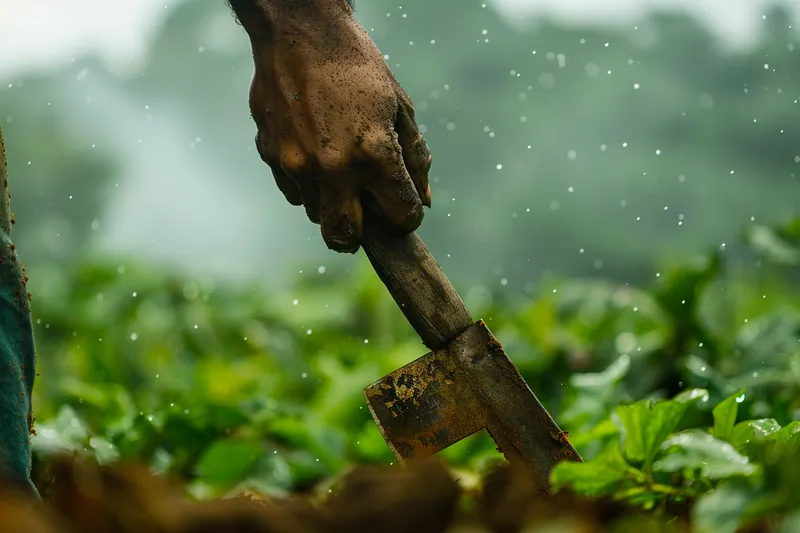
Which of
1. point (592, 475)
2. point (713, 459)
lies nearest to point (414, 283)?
point (592, 475)

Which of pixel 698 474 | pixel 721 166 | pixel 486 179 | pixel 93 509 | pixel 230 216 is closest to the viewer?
pixel 93 509

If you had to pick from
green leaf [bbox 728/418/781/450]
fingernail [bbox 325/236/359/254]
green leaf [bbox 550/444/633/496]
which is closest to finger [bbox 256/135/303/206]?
fingernail [bbox 325/236/359/254]

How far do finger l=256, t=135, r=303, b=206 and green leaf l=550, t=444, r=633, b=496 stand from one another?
0.62 m

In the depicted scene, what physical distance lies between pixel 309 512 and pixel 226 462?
1.40 metres

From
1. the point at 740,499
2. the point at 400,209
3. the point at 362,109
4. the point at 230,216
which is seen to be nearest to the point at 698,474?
the point at 740,499

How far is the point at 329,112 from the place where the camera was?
129cm

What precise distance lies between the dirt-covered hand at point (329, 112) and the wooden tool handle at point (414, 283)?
43mm

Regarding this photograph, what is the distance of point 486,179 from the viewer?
7.83 meters

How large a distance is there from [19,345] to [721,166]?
6407 millimetres

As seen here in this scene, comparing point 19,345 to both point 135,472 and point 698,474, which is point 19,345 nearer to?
point 135,472

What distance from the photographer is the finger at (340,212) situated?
1.31m

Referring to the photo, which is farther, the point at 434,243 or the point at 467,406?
the point at 434,243

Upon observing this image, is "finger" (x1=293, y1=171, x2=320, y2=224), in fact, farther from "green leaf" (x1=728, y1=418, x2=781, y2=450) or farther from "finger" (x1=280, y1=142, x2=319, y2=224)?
"green leaf" (x1=728, y1=418, x2=781, y2=450)

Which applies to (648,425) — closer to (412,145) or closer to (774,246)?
(412,145)
